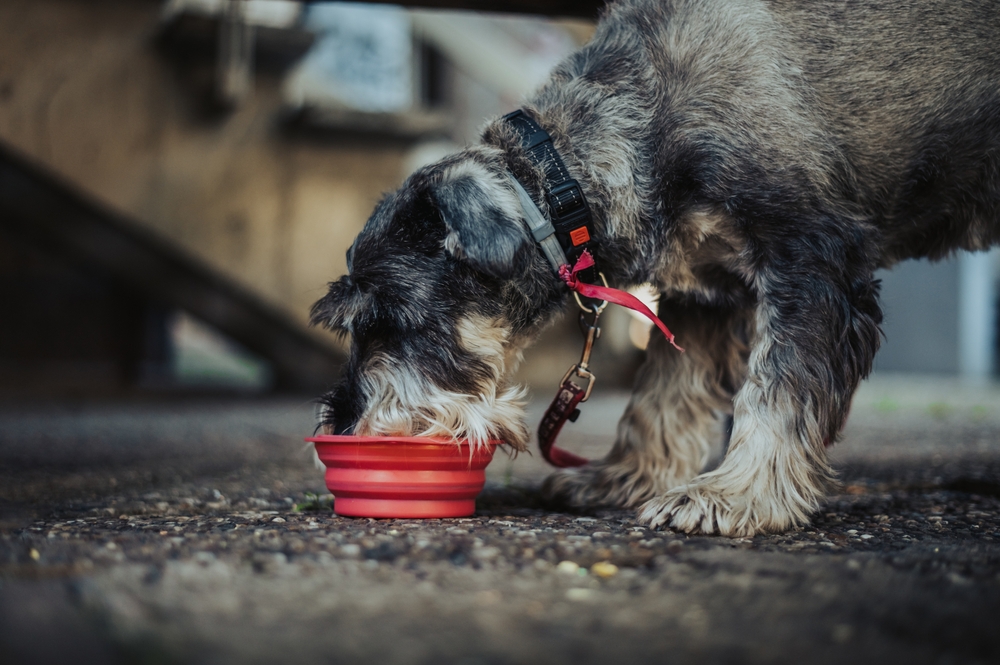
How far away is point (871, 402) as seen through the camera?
8.74 m

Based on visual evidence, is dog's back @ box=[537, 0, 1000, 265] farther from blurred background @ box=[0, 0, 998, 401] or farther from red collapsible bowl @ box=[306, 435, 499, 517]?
red collapsible bowl @ box=[306, 435, 499, 517]

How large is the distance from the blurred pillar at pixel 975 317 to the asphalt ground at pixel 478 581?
10801 mm

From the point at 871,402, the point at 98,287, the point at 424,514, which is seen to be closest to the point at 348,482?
the point at 424,514

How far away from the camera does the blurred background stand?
5.79m

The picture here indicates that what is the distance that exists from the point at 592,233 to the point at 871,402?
23.3 ft

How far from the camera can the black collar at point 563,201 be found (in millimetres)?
2600

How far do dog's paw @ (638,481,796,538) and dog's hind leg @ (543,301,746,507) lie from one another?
23.4 inches

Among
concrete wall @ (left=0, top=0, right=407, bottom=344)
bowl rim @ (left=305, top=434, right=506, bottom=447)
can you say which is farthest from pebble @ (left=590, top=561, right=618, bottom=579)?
concrete wall @ (left=0, top=0, right=407, bottom=344)

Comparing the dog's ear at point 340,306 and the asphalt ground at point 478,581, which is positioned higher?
the dog's ear at point 340,306

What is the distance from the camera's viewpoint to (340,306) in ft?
8.80

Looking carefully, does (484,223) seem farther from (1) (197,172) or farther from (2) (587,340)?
(1) (197,172)

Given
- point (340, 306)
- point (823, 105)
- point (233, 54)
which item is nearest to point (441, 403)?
point (340, 306)

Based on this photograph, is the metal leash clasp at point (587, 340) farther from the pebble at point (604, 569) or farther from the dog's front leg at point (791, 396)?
the pebble at point (604, 569)

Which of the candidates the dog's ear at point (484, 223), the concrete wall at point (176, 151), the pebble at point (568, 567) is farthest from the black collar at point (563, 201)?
the concrete wall at point (176, 151)
